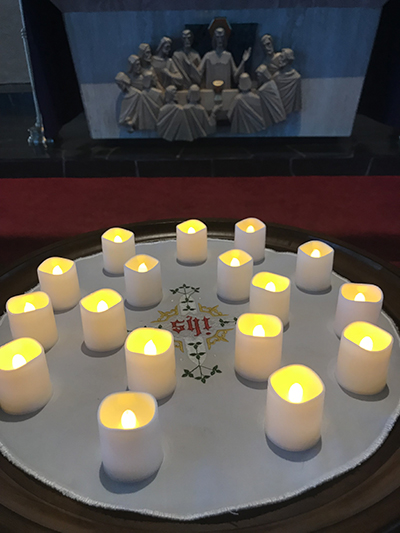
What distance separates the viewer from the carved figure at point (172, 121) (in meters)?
2.51

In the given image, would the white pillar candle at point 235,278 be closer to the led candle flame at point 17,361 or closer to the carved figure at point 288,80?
the led candle flame at point 17,361

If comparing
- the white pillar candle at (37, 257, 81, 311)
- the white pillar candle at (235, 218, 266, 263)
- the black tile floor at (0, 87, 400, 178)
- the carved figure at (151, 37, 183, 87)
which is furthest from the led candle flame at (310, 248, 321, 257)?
the carved figure at (151, 37, 183, 87)

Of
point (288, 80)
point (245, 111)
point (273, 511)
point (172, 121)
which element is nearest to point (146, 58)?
point (172, 121)

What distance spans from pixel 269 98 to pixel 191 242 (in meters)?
1.81

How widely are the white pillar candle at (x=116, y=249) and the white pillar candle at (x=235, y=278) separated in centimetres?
21

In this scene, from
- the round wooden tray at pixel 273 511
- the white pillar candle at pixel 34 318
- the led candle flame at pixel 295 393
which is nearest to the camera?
the round wooden tray at pixel 273 511

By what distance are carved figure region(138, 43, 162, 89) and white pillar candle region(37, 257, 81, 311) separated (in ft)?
6.36

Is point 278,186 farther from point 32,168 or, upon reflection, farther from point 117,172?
point 32,168

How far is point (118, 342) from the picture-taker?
2.48 feet

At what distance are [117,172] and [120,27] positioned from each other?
0.78 metres

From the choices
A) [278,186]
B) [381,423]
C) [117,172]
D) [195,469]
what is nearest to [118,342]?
[195,469]

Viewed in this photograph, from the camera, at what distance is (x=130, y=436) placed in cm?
50

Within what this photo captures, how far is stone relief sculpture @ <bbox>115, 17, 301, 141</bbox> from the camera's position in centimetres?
242

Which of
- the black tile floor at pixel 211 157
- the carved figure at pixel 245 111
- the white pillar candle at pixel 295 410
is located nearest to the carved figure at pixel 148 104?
the black tile floor at pixel 211 157
